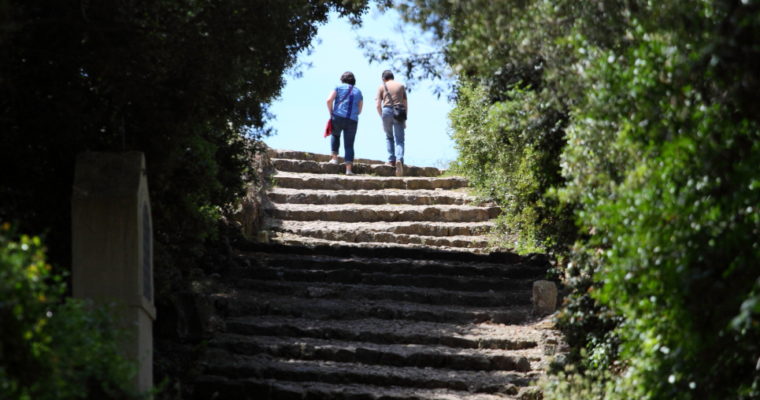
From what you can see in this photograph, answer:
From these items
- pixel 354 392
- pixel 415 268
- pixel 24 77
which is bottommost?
pixel 354 392

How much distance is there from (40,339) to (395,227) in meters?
10.6

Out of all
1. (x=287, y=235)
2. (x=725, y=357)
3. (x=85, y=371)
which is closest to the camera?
(x=85, y=371)

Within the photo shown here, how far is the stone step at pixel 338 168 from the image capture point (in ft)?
59.6

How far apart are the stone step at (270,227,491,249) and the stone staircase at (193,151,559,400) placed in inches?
0.8

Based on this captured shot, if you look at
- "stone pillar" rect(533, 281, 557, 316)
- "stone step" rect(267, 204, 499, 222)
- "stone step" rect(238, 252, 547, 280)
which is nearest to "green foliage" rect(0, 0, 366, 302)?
"stone step" rect(238, 252, 547, 280)

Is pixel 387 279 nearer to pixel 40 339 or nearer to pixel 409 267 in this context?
pixel 409 267

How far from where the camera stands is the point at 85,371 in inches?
231

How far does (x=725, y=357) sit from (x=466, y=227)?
30.2 feet

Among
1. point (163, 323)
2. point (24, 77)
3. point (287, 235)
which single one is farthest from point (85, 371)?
point (287, 235)

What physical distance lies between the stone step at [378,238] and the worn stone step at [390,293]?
2.81 m

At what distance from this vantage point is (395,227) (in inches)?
618

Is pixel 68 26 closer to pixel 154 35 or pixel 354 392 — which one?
pixel 154 35

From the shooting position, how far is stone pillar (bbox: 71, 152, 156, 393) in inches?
284

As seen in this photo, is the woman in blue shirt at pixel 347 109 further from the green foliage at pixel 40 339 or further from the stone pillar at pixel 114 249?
the green foliage at pixel 40 339
